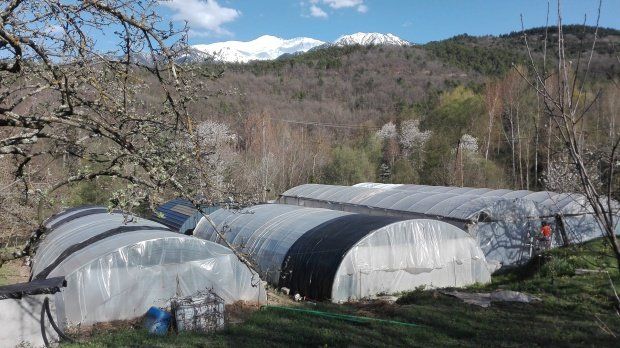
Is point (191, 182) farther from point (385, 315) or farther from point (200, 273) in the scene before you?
point (200, 273)

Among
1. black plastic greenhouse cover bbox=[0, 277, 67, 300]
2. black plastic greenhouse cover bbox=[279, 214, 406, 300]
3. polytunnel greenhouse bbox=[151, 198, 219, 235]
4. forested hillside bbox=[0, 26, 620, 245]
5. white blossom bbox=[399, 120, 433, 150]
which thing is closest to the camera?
black plastic greenhouse cover bbox=[0, 277, 67, 300]

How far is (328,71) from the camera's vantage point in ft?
295

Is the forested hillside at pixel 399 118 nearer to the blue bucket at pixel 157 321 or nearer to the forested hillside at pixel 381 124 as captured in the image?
the forested hillside at pixel 381 124

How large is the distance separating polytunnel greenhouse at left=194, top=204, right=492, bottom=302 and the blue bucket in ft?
9.79

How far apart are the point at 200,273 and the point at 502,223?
11.6 m

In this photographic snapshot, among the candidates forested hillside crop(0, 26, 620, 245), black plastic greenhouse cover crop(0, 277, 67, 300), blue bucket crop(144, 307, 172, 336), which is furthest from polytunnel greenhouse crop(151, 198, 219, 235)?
black plastic greenhouse cover crop(0, 277, 67, 300)

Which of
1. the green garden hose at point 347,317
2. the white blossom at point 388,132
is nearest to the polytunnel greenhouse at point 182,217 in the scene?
the green garden hose at point 347,317

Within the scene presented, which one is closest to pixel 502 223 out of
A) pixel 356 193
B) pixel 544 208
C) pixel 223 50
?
pixel 544 208

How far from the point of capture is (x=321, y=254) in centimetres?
1449

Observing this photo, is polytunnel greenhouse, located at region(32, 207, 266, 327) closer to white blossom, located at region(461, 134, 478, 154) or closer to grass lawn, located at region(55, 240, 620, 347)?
grass lawn, located at region(55, 240, 620, 347)

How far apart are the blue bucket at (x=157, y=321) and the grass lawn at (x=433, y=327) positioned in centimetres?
34

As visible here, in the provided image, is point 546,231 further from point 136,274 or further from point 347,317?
point 136,274

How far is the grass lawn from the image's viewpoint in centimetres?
885

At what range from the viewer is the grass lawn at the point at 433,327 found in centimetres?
885
